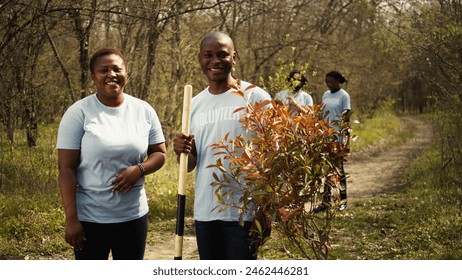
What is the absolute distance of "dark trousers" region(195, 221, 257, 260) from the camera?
333 centimetres

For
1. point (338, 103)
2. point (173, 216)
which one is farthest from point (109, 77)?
point (338, 103)

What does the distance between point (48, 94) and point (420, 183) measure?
6407mm

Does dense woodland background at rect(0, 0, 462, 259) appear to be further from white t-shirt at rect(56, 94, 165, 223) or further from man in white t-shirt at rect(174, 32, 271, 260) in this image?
white t-shirt at rect(56, 94, 165, 223)

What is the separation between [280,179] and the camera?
11.7 feet

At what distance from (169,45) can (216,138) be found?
7.48 m

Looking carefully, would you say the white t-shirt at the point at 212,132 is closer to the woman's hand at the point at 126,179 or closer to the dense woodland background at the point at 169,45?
the woman's hand at the point at 126,179

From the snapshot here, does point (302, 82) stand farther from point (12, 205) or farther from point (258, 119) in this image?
point (258, 119)

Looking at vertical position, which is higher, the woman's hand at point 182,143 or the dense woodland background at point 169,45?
the dense woodland background at point 169,45

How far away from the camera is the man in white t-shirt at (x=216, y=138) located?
3.38 m

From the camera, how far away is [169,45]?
10.7m

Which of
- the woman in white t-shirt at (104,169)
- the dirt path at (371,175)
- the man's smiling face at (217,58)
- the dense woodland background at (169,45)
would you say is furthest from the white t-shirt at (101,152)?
the dense woodland background at (169,45)

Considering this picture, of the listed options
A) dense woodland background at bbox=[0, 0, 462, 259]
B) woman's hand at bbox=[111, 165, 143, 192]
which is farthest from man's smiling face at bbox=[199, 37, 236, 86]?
dense woodland background at bbox=[0, 0, 462, 259]

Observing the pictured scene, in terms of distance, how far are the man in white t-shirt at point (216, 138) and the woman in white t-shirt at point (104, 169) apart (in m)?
0.30

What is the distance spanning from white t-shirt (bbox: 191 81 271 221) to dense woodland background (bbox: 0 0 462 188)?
5.13 metres
